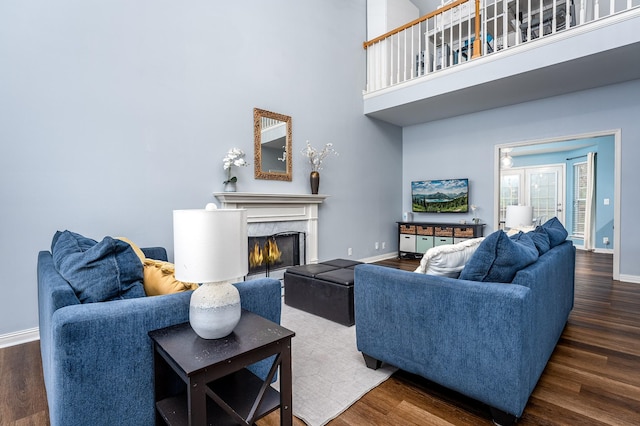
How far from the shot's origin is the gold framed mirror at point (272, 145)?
403 centimetres

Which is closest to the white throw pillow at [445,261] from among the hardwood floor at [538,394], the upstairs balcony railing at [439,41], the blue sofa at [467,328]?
the blue sofa at [467,328]

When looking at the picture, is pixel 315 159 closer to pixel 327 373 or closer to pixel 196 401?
pixel 327 373

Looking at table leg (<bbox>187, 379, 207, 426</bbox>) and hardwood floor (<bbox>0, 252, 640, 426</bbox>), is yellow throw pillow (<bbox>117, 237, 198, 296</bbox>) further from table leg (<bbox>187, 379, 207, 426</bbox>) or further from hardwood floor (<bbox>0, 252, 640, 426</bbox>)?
hardwood floor (<bbox>0, 252, 640, 426</bbox>)

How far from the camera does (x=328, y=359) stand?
217cm

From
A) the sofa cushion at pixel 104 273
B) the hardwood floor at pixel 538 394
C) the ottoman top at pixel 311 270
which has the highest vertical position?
the sofa cushion at pixel 104 273

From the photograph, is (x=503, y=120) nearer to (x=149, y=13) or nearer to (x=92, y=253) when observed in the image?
(x=149, y=13)

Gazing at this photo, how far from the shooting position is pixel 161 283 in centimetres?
144

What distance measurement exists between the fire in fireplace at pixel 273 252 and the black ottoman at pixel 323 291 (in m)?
0.94

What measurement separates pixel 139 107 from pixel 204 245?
264 cm

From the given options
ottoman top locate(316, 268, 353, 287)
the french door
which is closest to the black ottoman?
ottoman top locate(316, 268, 353, 287)

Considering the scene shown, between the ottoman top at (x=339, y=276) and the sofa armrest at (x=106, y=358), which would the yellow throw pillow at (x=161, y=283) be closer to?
the sofa armrest at (x=106, y=358)

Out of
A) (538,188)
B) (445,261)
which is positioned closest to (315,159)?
(445,261)

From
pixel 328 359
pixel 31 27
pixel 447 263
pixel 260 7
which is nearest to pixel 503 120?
pixel 260 7

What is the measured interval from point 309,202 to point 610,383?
11.3ft
